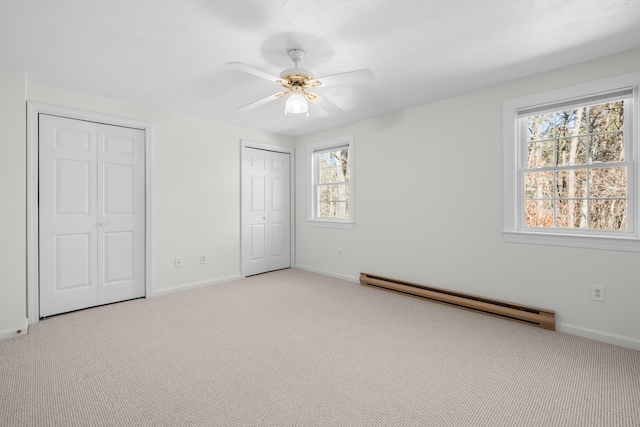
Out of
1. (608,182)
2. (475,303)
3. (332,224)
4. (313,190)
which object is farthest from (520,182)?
(313,190)

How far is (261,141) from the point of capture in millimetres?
5023

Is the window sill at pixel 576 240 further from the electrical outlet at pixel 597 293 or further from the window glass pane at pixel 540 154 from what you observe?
the window glass pane at pixel 540 154

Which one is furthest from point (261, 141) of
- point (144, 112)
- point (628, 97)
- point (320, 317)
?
point (628, 97)

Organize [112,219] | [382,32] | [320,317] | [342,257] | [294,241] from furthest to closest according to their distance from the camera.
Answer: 1. [294,241]
2. [342,257]
3. [112,219]
4. [320,317]
5. [382,32]

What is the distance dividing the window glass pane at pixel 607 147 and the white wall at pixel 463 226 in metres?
0.52

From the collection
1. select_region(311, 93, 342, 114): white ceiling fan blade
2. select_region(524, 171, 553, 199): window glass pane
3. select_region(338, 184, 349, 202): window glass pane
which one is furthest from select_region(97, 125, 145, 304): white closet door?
select_region(524, 171, 553, 199): window glass pane

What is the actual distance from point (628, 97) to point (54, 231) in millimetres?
5517

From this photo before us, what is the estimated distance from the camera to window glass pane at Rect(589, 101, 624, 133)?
8.72 feet

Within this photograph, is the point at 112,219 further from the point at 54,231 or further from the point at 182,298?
the point at 182,298

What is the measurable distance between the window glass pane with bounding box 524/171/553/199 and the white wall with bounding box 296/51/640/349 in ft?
0.85

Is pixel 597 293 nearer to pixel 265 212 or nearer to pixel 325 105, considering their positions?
pixel 325 105

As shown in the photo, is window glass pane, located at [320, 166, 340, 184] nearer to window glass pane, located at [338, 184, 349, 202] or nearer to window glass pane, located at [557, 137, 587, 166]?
window glass pane, located at [338, 184, 349, 202]

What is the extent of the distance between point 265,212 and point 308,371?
3.32 meters

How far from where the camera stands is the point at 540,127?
304 cm
